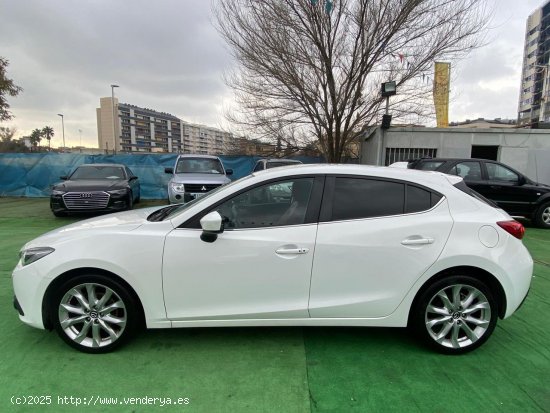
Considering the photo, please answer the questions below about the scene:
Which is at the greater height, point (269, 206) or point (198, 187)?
point (269, 206)

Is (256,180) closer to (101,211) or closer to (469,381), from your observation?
(469,381)

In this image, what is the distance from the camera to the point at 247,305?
2.87m

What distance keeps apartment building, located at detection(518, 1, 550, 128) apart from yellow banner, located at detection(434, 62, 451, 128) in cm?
7003

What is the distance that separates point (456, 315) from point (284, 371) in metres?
1.49

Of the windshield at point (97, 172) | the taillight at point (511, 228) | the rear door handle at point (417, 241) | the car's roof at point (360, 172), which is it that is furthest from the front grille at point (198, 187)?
the taillight at point (511, 228)

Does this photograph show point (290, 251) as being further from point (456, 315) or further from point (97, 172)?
point (97, 172)

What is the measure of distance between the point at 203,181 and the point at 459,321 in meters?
7.08

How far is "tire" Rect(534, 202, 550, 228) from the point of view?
8805mm

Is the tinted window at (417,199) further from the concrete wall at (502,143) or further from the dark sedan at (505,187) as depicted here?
the concrete wall at (502,143)

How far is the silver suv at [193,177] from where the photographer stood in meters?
8.89

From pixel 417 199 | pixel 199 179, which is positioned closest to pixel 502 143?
pixel 199 179

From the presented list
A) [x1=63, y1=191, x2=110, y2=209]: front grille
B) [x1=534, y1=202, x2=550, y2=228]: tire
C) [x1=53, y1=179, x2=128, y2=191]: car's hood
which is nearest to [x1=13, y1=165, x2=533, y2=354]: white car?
[x1=63, y1=191, x2=110, y2=209]: front grille

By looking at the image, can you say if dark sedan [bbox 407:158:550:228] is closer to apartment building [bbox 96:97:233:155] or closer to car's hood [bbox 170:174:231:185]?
car's hood [bbox 170:174:231:185]

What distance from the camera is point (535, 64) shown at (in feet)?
234
